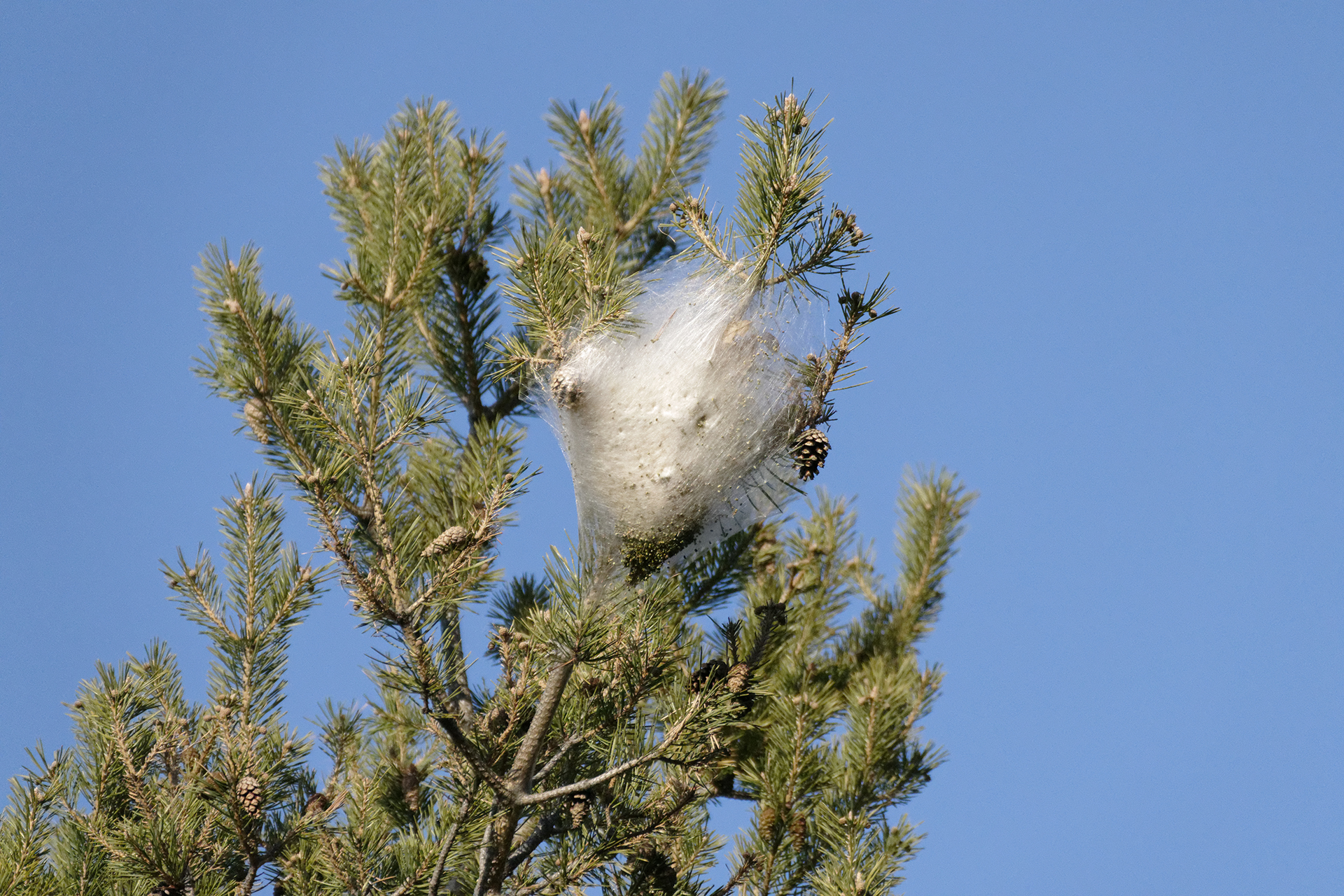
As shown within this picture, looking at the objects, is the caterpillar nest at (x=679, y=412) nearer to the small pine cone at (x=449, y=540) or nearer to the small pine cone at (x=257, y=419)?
the small pine cone at (x=449, y=540)

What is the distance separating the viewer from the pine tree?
2.16m

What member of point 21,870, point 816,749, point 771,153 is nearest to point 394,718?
point 21,870

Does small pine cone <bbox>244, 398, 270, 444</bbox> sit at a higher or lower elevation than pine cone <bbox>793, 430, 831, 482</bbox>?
higher

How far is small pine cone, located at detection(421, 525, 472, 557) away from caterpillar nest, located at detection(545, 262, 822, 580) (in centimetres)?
25

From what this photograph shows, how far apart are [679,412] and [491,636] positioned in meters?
0.81

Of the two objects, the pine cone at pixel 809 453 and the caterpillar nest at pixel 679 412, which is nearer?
the pine cone at pixel 809 453

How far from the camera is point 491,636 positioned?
2.81 meters

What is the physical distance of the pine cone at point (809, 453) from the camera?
213 cm

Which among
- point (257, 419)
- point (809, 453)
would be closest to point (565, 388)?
point (809, 453)

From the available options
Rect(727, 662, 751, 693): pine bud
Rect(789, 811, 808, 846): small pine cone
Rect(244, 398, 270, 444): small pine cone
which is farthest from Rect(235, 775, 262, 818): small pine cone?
Rect(789, 811, 808, 846): small pine cone

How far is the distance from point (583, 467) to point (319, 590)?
672mm

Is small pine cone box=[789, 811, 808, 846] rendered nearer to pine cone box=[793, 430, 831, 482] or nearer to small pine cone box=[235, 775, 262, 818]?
pine cone box=[793, 430, 831, 482]

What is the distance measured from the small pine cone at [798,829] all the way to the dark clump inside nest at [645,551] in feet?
2.70

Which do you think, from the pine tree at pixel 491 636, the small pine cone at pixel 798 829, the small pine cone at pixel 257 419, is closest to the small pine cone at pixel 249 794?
the pine tree at pixel 491 636
